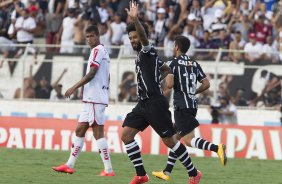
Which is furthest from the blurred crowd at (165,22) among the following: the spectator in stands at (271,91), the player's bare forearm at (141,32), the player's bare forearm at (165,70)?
the player's bare forearm at (141,32)

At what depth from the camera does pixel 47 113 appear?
25188 mm

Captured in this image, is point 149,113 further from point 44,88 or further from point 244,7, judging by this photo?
point 244,7

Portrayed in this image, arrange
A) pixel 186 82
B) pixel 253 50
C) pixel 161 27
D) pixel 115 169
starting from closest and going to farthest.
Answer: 1. pixel 186 82
2. pixel 115 169
3. pixel 253 50
4. pixel 161 27

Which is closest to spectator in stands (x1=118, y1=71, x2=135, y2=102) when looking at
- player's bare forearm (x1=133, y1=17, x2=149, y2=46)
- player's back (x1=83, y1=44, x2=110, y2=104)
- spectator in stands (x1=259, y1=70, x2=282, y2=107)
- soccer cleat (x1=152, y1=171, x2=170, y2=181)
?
spectator in stands (x1=259, y1=70, x2=282, y2=107)

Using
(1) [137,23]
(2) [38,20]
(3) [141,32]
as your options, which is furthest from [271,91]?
(1) [137,23]

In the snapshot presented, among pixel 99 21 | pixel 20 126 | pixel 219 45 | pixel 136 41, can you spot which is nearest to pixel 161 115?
pixel 136 41

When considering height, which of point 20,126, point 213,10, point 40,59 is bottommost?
point 20,126

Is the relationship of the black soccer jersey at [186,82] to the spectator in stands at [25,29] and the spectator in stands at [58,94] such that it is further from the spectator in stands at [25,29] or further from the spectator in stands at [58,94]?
the spectator in stands at [25,29]

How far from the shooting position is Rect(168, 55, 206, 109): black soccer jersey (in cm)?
1398

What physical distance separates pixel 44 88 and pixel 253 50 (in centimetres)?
583

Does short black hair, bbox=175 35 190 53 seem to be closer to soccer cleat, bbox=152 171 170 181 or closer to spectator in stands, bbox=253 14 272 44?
soccer cleat, bbox=152 171 170 181

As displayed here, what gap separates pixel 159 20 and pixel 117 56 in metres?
2.43

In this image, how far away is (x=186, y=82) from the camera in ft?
46.3

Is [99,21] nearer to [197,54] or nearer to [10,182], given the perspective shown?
[197,54]
